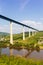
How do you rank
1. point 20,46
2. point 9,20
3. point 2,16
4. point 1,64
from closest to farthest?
point 1,64
point 20,46
point 2,16
point 9,20

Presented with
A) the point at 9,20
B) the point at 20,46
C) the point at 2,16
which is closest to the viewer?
the point at 20,46

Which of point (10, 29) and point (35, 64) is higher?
point (10, 29)

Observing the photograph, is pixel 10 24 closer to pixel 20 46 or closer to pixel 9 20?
pixel 9 20

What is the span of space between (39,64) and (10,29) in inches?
1514

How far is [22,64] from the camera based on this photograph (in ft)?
58.0

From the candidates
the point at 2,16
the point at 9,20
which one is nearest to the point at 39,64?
the point at 2,16

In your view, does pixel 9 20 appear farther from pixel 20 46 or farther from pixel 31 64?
pixel 31 64

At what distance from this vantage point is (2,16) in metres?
47.9

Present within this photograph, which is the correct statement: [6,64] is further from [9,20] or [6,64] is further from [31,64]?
[9,20]

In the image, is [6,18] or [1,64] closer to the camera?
[1,64]

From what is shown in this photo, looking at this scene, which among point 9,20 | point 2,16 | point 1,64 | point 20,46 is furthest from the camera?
point 9,20

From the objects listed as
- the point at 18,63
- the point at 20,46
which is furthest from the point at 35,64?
the point at 20,46

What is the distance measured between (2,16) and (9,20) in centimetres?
584

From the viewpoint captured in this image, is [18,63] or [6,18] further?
[6,18]
